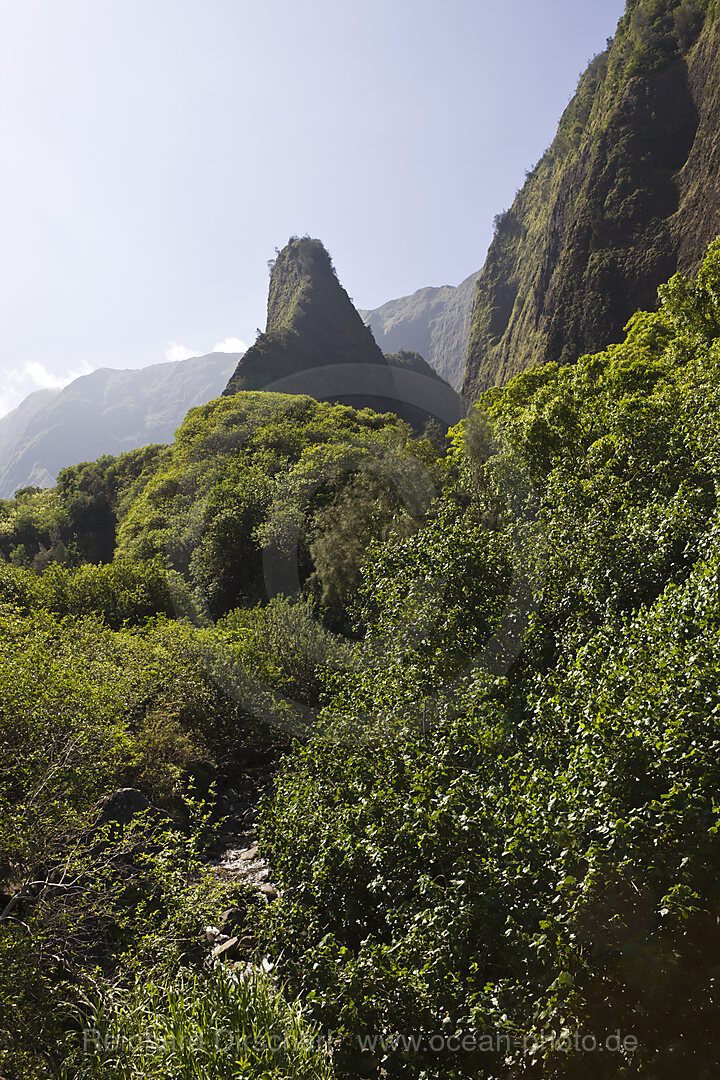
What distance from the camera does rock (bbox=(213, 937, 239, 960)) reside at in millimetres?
9500

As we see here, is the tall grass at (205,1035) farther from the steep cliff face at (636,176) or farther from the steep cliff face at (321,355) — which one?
the steep cliff face at (321,355)

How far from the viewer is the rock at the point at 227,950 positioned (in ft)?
31.2

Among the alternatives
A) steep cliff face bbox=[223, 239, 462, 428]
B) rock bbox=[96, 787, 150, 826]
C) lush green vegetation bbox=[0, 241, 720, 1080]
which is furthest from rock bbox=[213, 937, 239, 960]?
steep cliff face bbox=[223, 239, 462, 428]

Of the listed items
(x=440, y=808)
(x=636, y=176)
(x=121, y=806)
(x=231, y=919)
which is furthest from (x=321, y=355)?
(x=440, y=808)

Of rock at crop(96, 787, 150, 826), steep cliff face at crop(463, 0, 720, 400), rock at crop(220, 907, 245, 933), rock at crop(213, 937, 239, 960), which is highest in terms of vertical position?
steep cliff face at crop(463, 0, 720, 400)

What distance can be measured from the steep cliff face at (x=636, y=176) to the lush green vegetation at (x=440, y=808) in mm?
42553

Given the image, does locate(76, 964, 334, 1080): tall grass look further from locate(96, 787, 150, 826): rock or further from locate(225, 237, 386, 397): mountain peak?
locate(225, 237, 386, 397): mountain peak

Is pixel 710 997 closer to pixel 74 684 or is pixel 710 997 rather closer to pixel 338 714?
pixel 338 714

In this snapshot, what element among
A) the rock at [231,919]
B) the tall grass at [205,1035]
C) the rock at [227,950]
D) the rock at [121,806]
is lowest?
the rock at [231,919]

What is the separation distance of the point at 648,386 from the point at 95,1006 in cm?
2342

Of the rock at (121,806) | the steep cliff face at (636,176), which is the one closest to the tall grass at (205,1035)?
the rock at (121,806)

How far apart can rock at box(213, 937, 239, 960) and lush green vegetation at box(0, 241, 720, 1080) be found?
48 cm

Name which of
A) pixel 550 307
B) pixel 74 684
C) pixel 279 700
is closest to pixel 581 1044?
pixel 74 684

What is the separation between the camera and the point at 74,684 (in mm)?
13070
